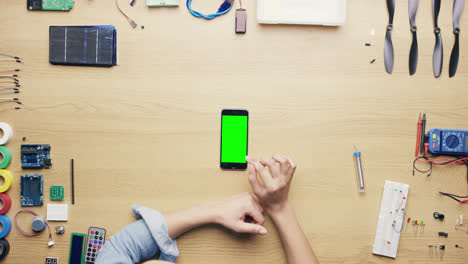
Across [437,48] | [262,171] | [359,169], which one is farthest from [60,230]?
[437,48]

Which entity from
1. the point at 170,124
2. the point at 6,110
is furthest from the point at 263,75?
the point at 6,110

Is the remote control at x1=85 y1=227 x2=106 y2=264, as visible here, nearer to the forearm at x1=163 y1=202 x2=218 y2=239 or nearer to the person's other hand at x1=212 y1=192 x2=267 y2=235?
the forearm at x1=163 y1=202 x2=218 y2=239

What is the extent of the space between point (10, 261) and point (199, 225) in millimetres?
725

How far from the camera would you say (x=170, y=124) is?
45.2 inches

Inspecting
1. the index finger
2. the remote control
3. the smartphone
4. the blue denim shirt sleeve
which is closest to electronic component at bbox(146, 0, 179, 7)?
the smartphone

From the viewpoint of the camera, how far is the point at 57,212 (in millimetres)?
1144

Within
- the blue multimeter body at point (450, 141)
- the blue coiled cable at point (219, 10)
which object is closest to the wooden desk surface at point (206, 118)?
the blue coiled cable at point (219, 10)

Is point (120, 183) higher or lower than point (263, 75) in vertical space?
lower

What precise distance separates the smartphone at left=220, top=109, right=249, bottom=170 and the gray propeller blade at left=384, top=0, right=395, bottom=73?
0.56 m

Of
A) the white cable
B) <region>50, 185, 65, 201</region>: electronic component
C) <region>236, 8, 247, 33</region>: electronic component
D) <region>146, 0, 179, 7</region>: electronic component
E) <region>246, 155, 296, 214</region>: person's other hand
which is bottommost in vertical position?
<region>50, 185, 65, 201</region>: electronic component

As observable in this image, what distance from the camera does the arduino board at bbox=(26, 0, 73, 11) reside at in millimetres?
1142

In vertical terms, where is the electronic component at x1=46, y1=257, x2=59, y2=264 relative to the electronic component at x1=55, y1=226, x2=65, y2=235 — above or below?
below

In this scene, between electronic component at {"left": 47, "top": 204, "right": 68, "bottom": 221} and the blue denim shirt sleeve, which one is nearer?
the blue denim shirt sleeve

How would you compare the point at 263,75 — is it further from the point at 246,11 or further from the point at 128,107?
the point at 128,107
